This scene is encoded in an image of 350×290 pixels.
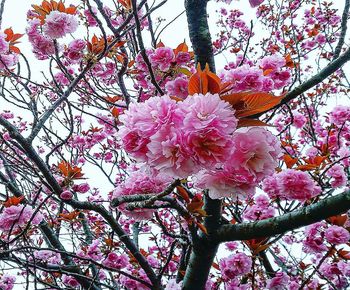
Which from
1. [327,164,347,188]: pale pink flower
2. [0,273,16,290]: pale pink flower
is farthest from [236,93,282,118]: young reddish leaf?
[0,273,16,290]: pale pink flower

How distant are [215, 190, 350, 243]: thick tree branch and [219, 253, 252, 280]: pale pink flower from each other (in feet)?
2.75

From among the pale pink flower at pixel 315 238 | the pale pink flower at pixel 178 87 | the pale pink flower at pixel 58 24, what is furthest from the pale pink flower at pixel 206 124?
the pale pink flower at pixel 315 238

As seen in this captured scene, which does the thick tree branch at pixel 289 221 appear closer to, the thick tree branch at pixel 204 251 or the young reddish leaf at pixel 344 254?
the thick tree branch at pixel 204 251

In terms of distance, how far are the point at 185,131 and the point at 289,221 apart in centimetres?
69

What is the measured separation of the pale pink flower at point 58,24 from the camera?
8.01 feet

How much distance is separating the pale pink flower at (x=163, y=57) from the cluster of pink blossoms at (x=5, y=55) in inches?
43.0

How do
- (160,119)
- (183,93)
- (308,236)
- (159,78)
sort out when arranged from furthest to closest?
(308,236), (159,78), (183,93), (160,119)

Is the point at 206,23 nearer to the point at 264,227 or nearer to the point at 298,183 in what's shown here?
the point at 264,227

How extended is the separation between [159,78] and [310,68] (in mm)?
5615

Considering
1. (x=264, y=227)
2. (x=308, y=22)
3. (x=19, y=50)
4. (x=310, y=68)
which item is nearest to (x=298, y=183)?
(x=264, y=227)

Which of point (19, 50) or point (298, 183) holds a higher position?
point (19, 50)

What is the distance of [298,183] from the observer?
203 centimetres

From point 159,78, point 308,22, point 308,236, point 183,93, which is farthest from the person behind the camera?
point 308,22

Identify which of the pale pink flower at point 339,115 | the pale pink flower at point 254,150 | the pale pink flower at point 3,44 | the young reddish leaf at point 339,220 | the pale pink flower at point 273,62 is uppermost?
the pale pink flower at point 339,115
